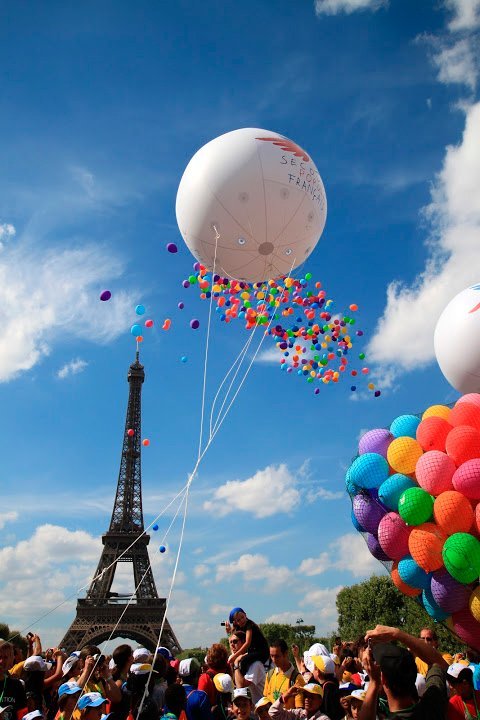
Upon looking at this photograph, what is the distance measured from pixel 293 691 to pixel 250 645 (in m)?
1.57

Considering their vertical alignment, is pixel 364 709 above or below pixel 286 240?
below

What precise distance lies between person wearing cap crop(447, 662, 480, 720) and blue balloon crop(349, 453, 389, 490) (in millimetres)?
3406

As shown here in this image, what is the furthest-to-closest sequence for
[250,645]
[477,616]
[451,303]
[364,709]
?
1. [451,303]
2. [477,616]
3. [250,645]
4. [364,709]

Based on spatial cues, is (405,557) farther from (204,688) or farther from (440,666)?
(440,666)

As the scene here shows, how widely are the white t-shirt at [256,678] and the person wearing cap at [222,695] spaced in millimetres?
410

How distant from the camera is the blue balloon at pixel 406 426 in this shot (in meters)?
8.69

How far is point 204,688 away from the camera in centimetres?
548

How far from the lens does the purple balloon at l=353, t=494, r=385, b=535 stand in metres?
8.38

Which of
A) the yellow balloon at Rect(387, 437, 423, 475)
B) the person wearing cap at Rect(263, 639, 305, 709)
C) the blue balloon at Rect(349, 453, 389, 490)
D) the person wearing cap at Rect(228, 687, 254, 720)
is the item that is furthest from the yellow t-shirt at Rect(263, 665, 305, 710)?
the yellow balloon at Rect(387, 437, 423, 475)

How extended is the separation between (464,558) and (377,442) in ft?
7.20

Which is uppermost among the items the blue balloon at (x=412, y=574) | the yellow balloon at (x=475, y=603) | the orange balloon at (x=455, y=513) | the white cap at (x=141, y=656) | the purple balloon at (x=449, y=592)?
the orange balloon at (x=455, y=513)

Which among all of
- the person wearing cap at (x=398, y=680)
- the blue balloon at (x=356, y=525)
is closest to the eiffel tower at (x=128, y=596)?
the blue balloon at (x=356, y=525)

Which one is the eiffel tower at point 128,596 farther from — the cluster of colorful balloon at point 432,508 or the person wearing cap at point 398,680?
the person wearing cap at point 398,680

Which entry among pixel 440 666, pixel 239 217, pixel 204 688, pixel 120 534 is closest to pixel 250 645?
pixel 204 688
